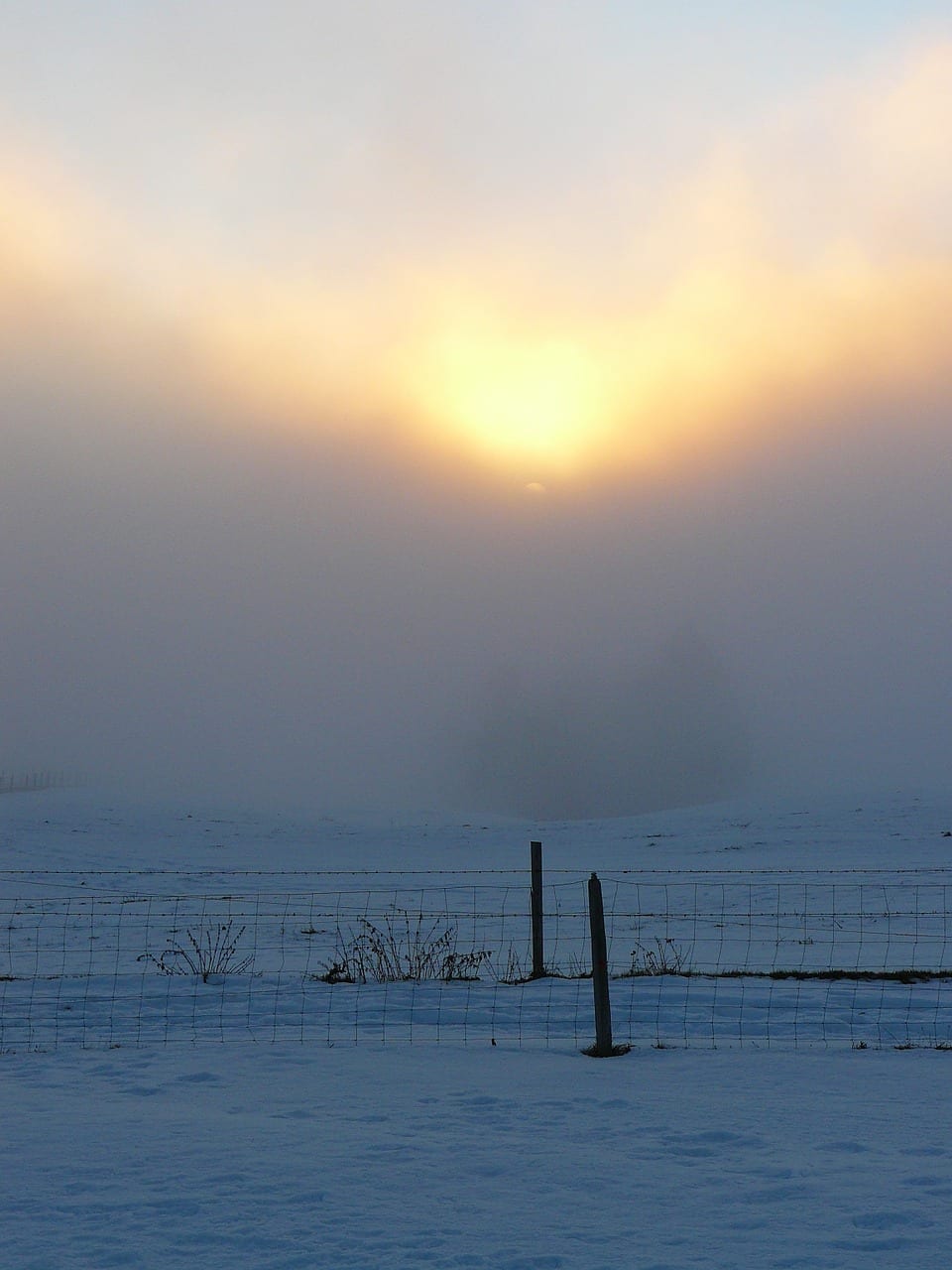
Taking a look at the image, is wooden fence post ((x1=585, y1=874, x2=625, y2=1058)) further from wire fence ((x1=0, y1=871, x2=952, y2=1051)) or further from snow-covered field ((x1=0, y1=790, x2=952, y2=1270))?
wire fence ((x1=0, y1=871, x2=952, y2=1051))

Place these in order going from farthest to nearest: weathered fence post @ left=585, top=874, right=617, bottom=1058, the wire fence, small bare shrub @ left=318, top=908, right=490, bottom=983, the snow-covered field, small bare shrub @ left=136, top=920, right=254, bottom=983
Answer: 1. small bare shrub @ left=136, top=920, right=254, bottom=983
2. small bare shrub @ left=318, top=908, right=490, bottom=983
3. the wire fence
4. weathered fence post @ left=585, top=874, right=617, bottom=1058
5. the snow-covered field

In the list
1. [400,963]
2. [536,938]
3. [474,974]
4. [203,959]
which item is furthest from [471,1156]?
[203,959]

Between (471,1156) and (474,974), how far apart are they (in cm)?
681

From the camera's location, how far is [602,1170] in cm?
602

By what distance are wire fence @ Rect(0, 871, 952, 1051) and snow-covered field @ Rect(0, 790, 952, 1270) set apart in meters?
0.82

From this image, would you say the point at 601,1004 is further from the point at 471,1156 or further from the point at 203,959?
the point at 203,959

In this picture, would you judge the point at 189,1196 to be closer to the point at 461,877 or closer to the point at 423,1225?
the point at 423,1225

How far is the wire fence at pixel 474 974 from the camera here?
10.1m

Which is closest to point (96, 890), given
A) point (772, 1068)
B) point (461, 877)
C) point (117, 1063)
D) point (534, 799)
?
point (461, 877)

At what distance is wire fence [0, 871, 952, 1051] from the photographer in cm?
1009

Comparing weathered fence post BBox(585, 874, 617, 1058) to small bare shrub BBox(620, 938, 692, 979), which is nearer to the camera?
weathered fence post BBox(585, 874, 617, 1058)

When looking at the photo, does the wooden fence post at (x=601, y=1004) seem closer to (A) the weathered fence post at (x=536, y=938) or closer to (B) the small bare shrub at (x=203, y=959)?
(A) the weathered fence post at (x=536, y=938)

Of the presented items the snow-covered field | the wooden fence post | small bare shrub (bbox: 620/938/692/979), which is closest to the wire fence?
small bare shrub (bbox: 620/938/692/979)

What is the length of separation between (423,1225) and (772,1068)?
4094mm
